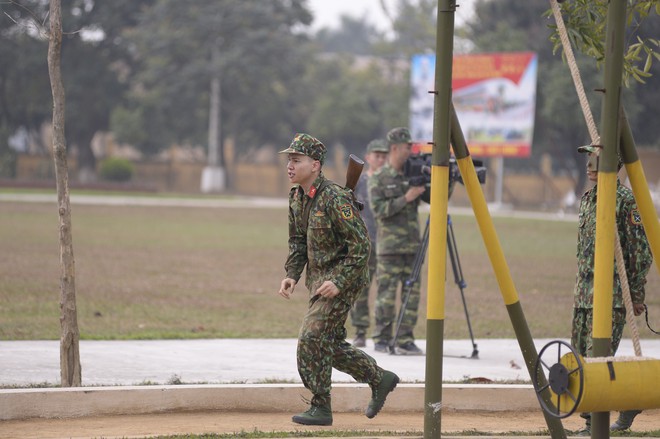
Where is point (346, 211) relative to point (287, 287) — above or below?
above

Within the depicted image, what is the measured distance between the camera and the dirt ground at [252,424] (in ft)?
22.7

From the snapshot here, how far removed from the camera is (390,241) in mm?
10758

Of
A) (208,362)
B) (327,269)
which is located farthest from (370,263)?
(327,269)

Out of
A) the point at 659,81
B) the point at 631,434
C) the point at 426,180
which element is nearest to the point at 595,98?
the point at 659,81

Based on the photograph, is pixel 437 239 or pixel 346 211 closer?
pixel 437 239

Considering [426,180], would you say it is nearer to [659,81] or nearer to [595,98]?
[595,98]

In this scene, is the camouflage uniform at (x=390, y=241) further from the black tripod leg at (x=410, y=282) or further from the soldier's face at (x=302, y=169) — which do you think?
the soldier's face at (x=302, y=169)

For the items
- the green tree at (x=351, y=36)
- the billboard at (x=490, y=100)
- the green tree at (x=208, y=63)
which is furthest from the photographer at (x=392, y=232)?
the green tree at (x=351, y=36)

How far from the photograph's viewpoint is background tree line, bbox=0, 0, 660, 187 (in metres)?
59.7

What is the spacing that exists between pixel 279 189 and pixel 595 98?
93.0 feet

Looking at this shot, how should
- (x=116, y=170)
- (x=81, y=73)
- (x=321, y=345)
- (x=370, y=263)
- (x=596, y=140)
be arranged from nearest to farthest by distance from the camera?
(x=596, y=140), (x=321, y=345), (x=370, y=263), (x=116, y=170), (x=81, y=73)

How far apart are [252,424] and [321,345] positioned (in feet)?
2.87

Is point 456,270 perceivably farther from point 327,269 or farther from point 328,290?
point 328,290

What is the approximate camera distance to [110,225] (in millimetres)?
30750
